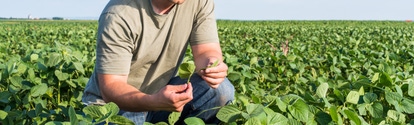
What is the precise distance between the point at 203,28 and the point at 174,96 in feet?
2.62

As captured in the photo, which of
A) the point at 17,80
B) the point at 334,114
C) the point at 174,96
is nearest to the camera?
the point at 334,114

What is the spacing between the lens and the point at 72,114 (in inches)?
61.1

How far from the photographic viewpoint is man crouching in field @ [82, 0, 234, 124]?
2.18 meters

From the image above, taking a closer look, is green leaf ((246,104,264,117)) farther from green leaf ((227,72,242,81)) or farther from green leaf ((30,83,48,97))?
green leaf ((227,72,242,81))

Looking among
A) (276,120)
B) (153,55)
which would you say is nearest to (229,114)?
(276,120)

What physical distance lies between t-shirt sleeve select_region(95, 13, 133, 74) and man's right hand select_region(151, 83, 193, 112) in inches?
14.2

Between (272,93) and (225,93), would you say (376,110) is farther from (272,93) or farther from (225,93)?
(272,93)

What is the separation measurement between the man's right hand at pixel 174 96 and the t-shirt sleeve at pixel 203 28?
695 millimetres

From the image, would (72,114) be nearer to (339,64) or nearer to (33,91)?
(33,91)

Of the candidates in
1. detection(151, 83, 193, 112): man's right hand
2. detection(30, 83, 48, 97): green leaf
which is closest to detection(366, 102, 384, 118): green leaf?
detection(151, 83, 193, 112): man's right hand

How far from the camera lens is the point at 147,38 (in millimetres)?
2447

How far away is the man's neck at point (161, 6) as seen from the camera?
2353mm

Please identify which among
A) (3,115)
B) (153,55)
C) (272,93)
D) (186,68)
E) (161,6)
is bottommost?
(272,93)

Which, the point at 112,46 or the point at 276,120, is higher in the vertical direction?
the point at 112,46
